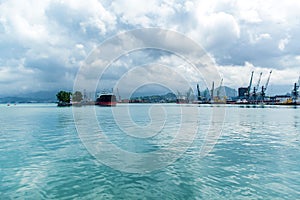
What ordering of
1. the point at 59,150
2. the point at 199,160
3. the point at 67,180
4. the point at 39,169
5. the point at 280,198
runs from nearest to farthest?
the point at 280,198 → the point at 67,180 → the point at 39,169 → the point at 199,160 → the point at 59,150

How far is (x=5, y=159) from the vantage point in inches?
521

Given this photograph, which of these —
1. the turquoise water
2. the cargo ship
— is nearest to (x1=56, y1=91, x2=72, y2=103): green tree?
the cargo ship

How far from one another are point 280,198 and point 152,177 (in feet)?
16.6

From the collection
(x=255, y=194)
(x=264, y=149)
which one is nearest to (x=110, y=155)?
(x=255, y=194)

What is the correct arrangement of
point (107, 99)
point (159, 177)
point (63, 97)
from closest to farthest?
point (159, 177) → point (107, 99) → point (63, 97)

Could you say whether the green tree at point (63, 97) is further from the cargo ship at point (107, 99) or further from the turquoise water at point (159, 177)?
the turquoise water at point (159, 177)

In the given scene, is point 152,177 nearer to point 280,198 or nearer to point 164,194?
point 164,194

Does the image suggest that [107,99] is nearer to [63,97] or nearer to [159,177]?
[63,97]

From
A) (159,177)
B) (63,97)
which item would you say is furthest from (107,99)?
(159,177)

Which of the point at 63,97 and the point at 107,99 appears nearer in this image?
the point at 107,99

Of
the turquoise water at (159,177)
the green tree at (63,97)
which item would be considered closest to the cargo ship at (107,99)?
the green tree at (63,97)

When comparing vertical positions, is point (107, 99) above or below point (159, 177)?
above

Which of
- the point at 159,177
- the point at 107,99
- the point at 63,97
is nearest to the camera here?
the point at 159,177

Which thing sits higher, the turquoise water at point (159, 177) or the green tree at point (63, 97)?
the green tree at point (63, 97)
